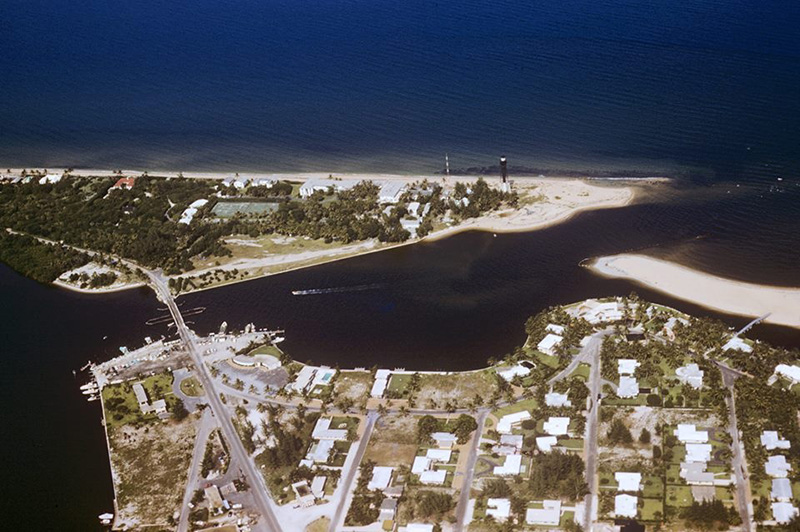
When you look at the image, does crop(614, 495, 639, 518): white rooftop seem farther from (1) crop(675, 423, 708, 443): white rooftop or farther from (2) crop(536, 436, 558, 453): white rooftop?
(1) crop(675, 423, 708, 443): white rooftop

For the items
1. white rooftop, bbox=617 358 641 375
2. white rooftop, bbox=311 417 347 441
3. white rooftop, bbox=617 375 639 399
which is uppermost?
white rooftop, bbox=617 358 641 375

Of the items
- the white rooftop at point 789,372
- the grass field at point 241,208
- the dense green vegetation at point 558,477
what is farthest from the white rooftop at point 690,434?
the grass field at point 241,208

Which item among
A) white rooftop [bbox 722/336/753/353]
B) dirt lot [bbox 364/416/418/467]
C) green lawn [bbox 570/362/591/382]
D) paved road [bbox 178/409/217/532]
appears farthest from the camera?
white rooftop [bbox 722/336/753/353]

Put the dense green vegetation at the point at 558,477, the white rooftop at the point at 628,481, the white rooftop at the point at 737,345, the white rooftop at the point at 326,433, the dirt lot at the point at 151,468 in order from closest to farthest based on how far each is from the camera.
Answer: the white rooftop at the point at 628,481 → the dense green vegetation at the point at 558,477 → the dirt lot at the point at 151,468 → the white rooftop at the point at 326,433 → the white rooftop at the point at 737,345

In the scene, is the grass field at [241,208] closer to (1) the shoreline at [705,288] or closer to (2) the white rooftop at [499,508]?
(1) the shoreline at [705,288]

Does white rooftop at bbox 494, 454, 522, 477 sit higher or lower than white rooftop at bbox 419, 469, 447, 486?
higher

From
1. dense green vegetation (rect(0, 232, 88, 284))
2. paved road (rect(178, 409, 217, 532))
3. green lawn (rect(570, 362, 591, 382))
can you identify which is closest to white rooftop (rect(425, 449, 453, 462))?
green lawn (rect(570, 362, 591, 382))

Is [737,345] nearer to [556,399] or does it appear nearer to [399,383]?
[556,399]
